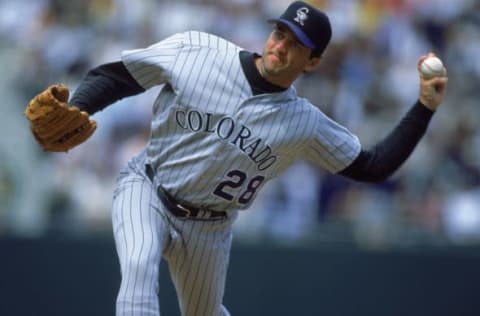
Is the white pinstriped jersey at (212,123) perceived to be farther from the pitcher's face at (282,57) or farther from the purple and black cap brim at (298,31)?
the purple and black cap brim at (298,31)

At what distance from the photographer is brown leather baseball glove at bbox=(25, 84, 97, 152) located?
4664mm

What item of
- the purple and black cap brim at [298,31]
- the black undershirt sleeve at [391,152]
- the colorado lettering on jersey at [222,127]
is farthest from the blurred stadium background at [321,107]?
the purple and black cap brim at [298,31]

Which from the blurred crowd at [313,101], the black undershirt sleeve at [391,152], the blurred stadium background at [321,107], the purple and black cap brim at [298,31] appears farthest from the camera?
the blurred crowd at [313,101]

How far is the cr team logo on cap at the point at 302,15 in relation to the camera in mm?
4789

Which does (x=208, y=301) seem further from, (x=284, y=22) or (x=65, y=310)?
(x=65, y=310)

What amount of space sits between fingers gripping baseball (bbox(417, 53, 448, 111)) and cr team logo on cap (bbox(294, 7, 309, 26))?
23.9 inches

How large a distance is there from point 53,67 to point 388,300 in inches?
143

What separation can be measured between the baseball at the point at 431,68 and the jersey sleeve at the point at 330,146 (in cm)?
42

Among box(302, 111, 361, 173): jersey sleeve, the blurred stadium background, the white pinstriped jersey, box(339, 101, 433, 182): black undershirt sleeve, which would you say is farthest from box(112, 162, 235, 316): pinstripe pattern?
the blurred stadium background

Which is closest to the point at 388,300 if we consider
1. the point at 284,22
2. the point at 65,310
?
the point at 65,310

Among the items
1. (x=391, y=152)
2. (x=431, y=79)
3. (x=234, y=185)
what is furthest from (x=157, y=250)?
(x=431, y=79)

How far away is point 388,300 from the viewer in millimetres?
8344

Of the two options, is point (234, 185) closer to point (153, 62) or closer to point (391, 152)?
point (153, 62)

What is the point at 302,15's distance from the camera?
15.8ft
